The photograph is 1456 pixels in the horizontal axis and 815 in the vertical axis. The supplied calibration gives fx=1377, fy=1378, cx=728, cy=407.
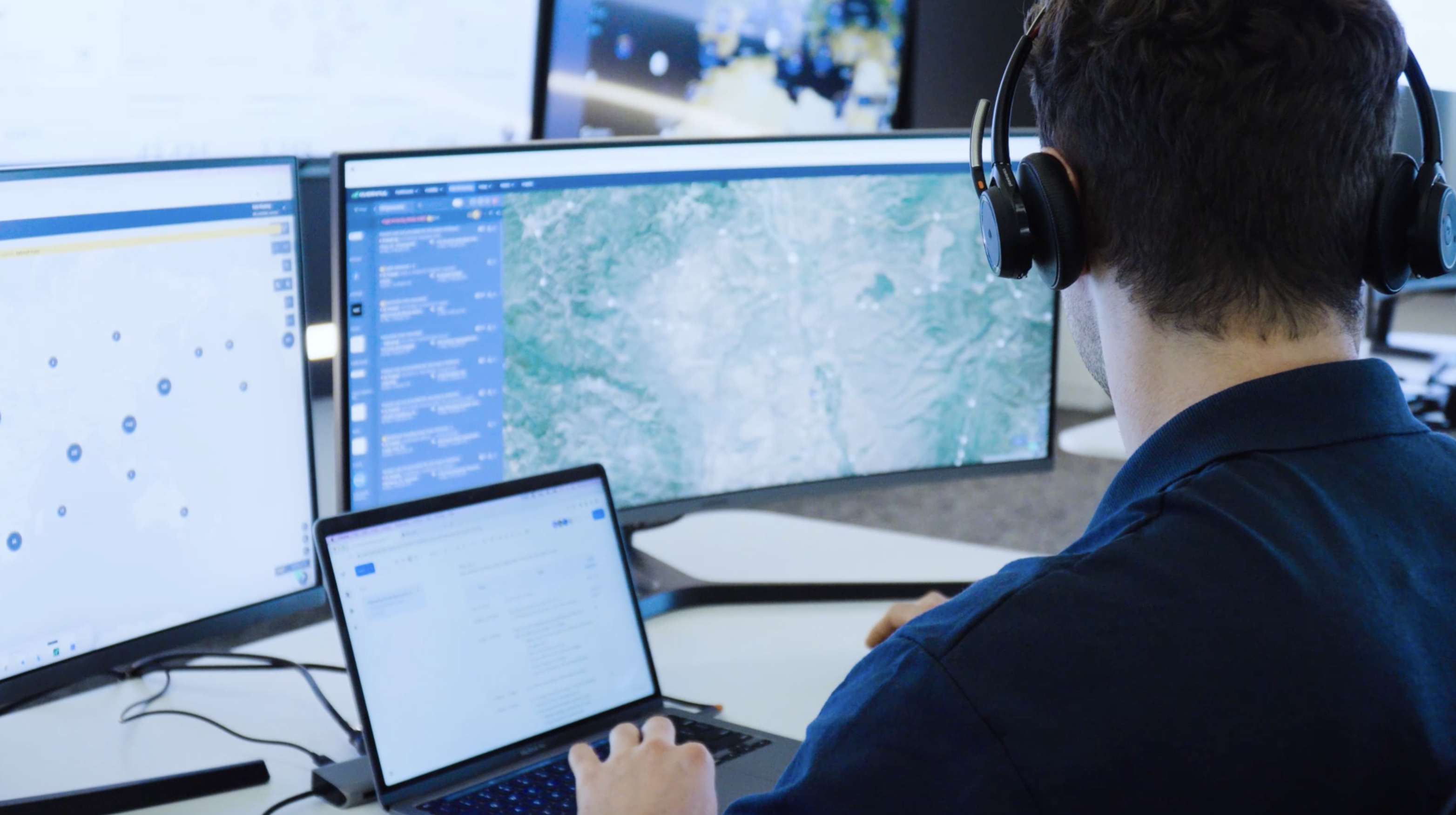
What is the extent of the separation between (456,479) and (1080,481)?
2.70 m

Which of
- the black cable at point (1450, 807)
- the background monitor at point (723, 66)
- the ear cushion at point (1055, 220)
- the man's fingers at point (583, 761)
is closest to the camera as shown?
the black cable at point (1450, 807)

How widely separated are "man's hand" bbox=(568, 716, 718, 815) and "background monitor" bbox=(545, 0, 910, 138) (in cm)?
209

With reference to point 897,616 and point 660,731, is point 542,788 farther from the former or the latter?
point 897,616

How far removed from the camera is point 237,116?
2.50 m

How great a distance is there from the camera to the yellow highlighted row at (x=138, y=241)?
90cm

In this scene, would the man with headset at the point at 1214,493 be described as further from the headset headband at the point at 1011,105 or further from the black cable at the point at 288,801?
the black cable at the point at 288,801

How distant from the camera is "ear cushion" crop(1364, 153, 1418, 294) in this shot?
730mm

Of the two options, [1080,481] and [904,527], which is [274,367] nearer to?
[904,527]

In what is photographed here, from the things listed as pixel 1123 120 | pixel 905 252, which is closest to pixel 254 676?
pixel 905 252

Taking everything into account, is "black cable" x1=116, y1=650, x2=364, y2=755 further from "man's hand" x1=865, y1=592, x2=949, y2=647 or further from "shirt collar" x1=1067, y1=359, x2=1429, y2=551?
"shirt collar" x1=1067, y1=359, x2=1429, y2=551

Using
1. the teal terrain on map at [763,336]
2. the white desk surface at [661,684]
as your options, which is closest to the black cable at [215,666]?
the white desk surface at [661,684]

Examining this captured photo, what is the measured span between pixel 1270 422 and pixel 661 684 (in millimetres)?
645

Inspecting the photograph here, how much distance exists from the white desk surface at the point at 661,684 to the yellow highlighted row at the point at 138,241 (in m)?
0.33

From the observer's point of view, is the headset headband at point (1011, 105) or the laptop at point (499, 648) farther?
the laptop at point (499, 648)
